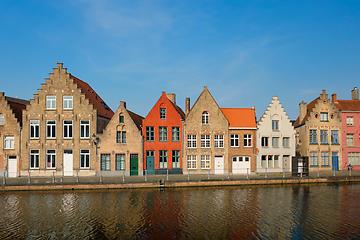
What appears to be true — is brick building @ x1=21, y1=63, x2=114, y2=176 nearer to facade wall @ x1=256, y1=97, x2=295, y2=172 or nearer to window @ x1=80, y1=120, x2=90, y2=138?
window @ x1=80, y1=120, x2=90, y2=138

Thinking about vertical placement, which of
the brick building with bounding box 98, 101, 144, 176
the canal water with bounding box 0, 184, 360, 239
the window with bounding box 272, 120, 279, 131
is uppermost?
the window with bounding box 272, 120, 279, 131

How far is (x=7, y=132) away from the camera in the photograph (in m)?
35.2

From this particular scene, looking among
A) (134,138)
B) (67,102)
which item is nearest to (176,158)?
(134,138)

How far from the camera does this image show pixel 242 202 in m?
21.5

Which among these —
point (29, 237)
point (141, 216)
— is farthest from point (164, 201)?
point (29, 237)

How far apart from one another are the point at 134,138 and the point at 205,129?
994 cm

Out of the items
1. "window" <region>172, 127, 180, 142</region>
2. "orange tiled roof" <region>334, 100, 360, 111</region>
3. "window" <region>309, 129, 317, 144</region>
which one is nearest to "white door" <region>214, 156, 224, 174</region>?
"window" <region>172, 127, 180, 142</region>

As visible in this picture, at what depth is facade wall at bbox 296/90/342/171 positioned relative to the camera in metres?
38.9

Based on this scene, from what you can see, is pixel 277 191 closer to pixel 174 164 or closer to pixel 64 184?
pixel 174 164

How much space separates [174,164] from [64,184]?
47.1 feet

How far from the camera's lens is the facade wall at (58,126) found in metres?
34.8

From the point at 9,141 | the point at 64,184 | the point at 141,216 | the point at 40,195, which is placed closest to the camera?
the point at 141,216

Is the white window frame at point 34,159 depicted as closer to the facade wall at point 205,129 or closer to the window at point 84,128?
the window at point 84,128

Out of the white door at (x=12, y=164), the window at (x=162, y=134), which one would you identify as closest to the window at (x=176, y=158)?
the window at (x=162, y=134)
